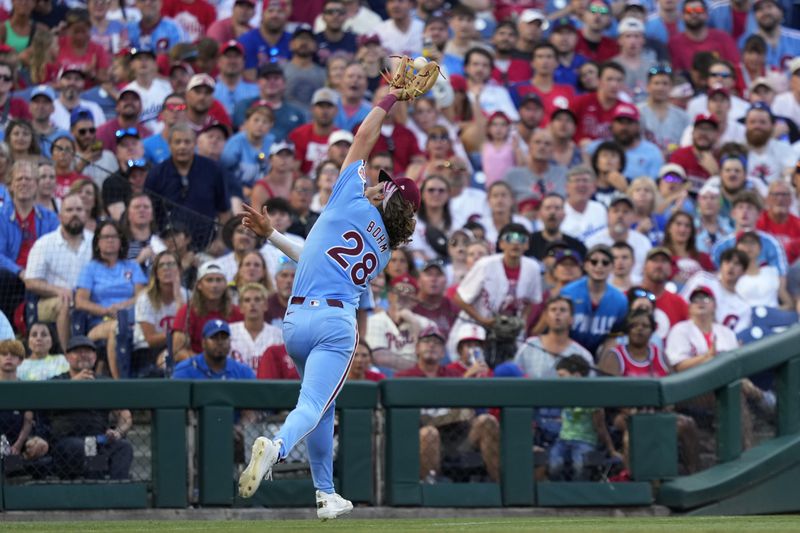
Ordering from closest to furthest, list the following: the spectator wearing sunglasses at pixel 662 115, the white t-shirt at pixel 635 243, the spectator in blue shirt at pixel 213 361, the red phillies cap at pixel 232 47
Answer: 1. the spectator in blue shirt at pixel 213 361
2. the white t-shirt at pixel 635 243
3. the red phillies cap at pixel 232 47
4. the spectator wearing sunglasses at pixel 662 115

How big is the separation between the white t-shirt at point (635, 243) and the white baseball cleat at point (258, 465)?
670 centimetres

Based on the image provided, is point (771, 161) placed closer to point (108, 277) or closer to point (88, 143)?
point (88, 143)

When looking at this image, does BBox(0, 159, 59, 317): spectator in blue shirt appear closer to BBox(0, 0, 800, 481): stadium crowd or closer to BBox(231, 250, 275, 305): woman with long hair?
BBox(0, 0, 800, 481): stadium crowd

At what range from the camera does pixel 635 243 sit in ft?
45.0

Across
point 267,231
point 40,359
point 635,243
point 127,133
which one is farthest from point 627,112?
point 267,231

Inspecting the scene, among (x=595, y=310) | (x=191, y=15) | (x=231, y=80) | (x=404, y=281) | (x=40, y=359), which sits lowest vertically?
(x=40, y=359)

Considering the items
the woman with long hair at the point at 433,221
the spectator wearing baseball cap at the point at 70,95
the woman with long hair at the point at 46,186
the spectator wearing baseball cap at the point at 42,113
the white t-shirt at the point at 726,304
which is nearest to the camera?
the woman with long hair at the point at 46,186

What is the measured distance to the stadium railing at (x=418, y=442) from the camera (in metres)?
9.85

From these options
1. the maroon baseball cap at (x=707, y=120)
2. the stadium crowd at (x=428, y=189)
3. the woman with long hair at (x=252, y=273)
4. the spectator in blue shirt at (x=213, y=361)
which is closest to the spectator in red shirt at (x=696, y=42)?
the stadium crowd at (x=428, y=189)

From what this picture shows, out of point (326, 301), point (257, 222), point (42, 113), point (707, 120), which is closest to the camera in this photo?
point (326, 301)

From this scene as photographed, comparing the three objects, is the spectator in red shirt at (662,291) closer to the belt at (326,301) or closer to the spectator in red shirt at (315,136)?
the spectator in red shirt at (315,136)

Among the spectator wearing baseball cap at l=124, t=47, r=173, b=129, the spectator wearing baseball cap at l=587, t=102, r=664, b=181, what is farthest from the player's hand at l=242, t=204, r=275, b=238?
the spectator wearing baseball cap at l=587, t=102, r=664, b=181

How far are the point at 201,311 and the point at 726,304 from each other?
472cm

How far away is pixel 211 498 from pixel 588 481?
2.66 meters
